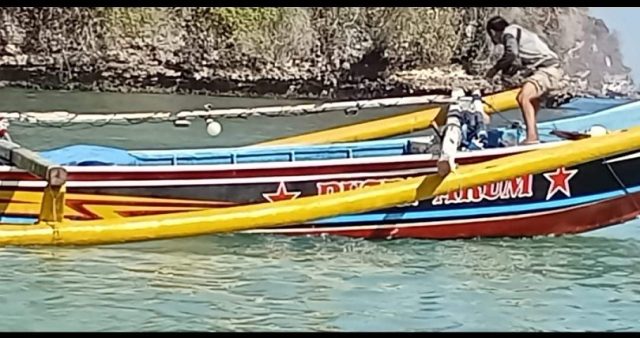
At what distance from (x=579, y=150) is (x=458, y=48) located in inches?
710

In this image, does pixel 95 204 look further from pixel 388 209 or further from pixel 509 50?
pixel 509 50

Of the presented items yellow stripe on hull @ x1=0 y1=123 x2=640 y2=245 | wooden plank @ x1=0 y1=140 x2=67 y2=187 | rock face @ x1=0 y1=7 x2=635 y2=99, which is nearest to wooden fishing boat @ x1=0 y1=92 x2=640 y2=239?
wooden plank @ x1=0 y1=140 x2=67 y2=187

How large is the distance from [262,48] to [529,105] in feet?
53.8

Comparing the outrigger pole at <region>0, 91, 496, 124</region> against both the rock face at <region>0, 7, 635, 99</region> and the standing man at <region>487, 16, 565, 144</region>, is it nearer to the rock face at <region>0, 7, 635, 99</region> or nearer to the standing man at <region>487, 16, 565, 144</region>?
the standing man at <region>487, 16, 565, 144</region>

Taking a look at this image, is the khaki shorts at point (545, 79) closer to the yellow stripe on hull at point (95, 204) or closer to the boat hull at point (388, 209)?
the boat hull at point (388, 209)

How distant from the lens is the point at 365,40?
2588 centimetres

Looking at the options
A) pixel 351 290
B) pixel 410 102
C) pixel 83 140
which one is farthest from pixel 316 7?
pixel 351 290

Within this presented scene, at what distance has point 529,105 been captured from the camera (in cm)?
897

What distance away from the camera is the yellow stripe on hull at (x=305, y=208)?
20.3 feet

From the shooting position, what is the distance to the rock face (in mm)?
24375

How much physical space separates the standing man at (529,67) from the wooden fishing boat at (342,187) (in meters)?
0.31

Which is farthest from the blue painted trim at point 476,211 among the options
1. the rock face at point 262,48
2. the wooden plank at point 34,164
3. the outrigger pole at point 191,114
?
the rock face at point 262,48

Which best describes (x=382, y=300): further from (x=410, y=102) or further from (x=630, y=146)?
(x=410, y=102)

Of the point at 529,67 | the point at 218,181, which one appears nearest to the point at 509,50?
the point at 529,67
